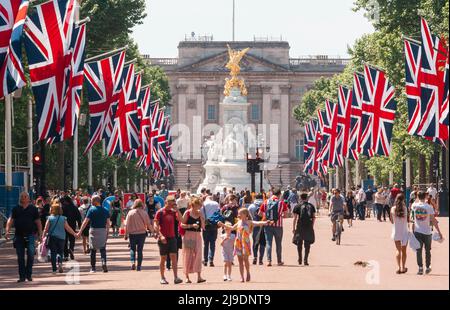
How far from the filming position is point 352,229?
5681 cm

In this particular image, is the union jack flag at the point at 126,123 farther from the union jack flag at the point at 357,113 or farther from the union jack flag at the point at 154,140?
the union jack flag at the point at 154,140

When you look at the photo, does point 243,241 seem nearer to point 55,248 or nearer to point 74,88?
point 55,248

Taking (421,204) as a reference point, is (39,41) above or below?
above

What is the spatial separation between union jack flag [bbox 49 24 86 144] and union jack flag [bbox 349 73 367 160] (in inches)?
677

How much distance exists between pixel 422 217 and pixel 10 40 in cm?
1065

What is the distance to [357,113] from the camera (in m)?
55.9

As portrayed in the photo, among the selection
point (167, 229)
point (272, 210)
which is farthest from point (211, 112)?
point (167, 229)

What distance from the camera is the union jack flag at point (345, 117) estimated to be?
2333 inches

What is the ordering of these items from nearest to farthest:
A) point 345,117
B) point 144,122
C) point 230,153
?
point 345,117, point 144,122, point 230,153

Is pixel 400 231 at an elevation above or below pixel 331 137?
below

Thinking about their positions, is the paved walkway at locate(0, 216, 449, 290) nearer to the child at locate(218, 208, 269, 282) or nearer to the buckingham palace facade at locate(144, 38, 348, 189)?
the child at locate(218, 208, 269, 282)
